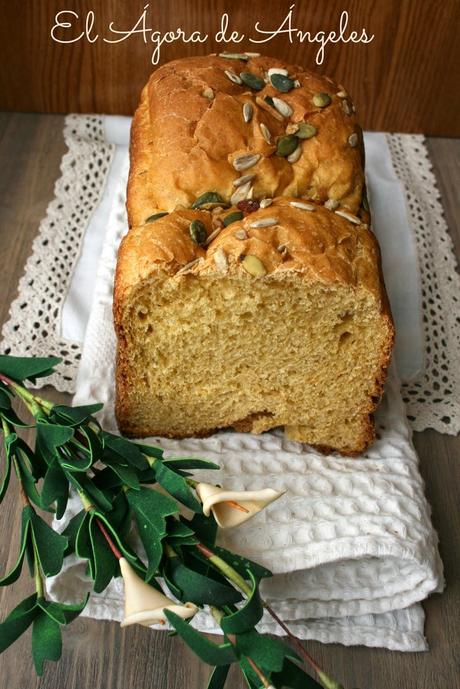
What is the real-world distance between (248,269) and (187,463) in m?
0.39

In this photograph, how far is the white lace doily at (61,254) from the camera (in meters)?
2.19

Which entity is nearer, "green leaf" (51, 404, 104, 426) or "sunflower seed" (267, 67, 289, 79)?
"green leaf" (51, 404, 104, 426)

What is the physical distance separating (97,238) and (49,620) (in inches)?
54.2

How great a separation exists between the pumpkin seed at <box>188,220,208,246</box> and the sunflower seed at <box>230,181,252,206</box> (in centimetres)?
13

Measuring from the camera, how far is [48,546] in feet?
4.68

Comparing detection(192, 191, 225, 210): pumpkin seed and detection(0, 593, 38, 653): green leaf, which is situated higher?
detection(192, 191, 225, 210): pumpkin seed

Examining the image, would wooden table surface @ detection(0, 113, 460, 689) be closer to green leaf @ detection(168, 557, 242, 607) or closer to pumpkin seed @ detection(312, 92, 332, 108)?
green leaf @ detection(168, 557, 242, 607)

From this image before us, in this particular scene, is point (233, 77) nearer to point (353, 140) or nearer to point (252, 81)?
point (252, 81)

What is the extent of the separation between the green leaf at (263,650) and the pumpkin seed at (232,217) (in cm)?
83

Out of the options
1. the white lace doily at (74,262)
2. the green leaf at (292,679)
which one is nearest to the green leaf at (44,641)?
the green leaf at (292,679)

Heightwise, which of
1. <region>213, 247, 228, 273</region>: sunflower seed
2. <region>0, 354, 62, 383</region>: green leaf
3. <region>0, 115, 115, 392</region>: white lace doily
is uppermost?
<region>213, 247, 228, 273</region>: sunflower seed

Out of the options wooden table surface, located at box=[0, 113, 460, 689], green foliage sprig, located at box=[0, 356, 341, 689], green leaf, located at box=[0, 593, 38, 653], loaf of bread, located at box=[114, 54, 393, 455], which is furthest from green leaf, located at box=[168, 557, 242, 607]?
loaf of bread, located at box=[114, 54, 393, 455]

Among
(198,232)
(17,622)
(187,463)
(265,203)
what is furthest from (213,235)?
(17,622)

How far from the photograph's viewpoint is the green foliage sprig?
4.22ft
